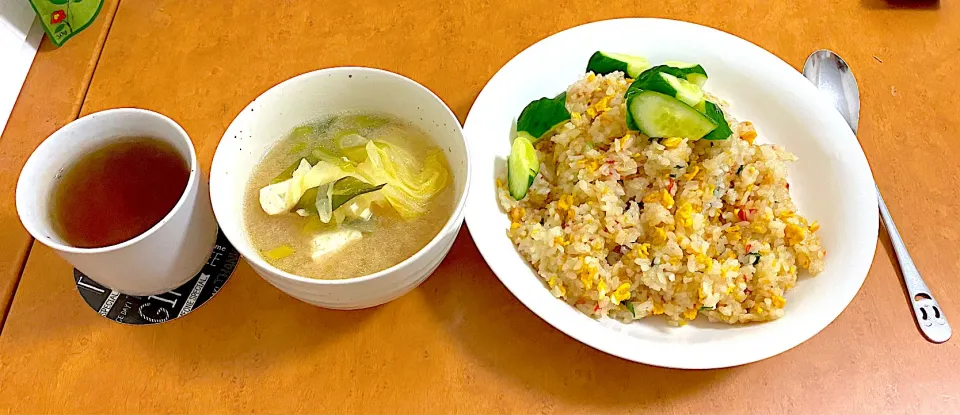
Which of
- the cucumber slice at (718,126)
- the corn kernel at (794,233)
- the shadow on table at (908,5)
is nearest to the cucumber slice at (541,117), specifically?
the cucumber slice at (718,126)

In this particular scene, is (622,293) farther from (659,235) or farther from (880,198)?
(880,198)

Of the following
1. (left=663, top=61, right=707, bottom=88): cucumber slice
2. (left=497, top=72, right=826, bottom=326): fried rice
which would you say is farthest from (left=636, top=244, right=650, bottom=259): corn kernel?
(left=663, top=61, right=707, bottom=88): cucumber slice

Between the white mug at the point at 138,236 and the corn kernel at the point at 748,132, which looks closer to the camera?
the white mug at the point at 138,236

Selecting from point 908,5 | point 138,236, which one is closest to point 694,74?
point 908,5

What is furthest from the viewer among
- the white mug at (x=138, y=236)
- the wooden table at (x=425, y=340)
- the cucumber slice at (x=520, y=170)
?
the cucumber slice at (x=520, y=170)

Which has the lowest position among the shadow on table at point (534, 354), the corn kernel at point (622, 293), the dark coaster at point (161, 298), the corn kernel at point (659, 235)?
the shadow on table at point (534, 354)

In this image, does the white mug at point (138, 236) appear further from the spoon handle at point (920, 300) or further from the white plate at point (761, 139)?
the spoon handle at point (920, 300)
